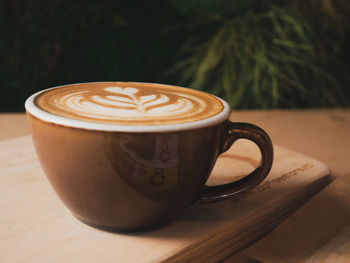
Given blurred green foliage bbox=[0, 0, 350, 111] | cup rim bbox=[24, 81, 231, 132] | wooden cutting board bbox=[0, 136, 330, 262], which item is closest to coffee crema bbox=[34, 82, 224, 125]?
cup rim bbox=[24, 81, 231, 132]

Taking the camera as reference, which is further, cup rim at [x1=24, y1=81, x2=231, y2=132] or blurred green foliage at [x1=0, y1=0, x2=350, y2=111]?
blurred green foliage at [x1=0, y1=0, x2=350, y2=111]

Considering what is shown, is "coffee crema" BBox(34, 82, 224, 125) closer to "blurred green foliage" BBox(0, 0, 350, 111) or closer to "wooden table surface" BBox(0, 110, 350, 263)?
"wooden table surface" BBox(0, 110, 350, 263)

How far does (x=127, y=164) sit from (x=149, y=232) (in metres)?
0.09

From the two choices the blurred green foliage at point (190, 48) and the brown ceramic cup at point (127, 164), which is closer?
the brown ceramic cup at point (127, 164)

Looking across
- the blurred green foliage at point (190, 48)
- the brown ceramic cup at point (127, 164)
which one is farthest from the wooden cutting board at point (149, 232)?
the blurred green foliage at point (190, 48)

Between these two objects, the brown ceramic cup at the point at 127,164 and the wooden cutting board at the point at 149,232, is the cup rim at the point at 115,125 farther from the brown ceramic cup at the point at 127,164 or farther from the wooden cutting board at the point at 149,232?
the wooden cutting board at the point at 149,232

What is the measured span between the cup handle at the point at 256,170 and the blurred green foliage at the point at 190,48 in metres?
1.02

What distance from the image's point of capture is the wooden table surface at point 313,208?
16.8 inches

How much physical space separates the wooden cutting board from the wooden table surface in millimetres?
24

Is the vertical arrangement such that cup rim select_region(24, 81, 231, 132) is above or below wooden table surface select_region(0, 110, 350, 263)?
above

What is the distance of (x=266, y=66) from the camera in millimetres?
1479

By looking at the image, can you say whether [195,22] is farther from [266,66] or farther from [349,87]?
[349,87]

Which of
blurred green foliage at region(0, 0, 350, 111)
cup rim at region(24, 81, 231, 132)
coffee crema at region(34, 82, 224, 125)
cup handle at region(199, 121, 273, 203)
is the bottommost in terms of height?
blurred green foliage at region(0, 0, 350, 111)

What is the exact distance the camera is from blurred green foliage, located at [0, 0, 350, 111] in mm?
1495
